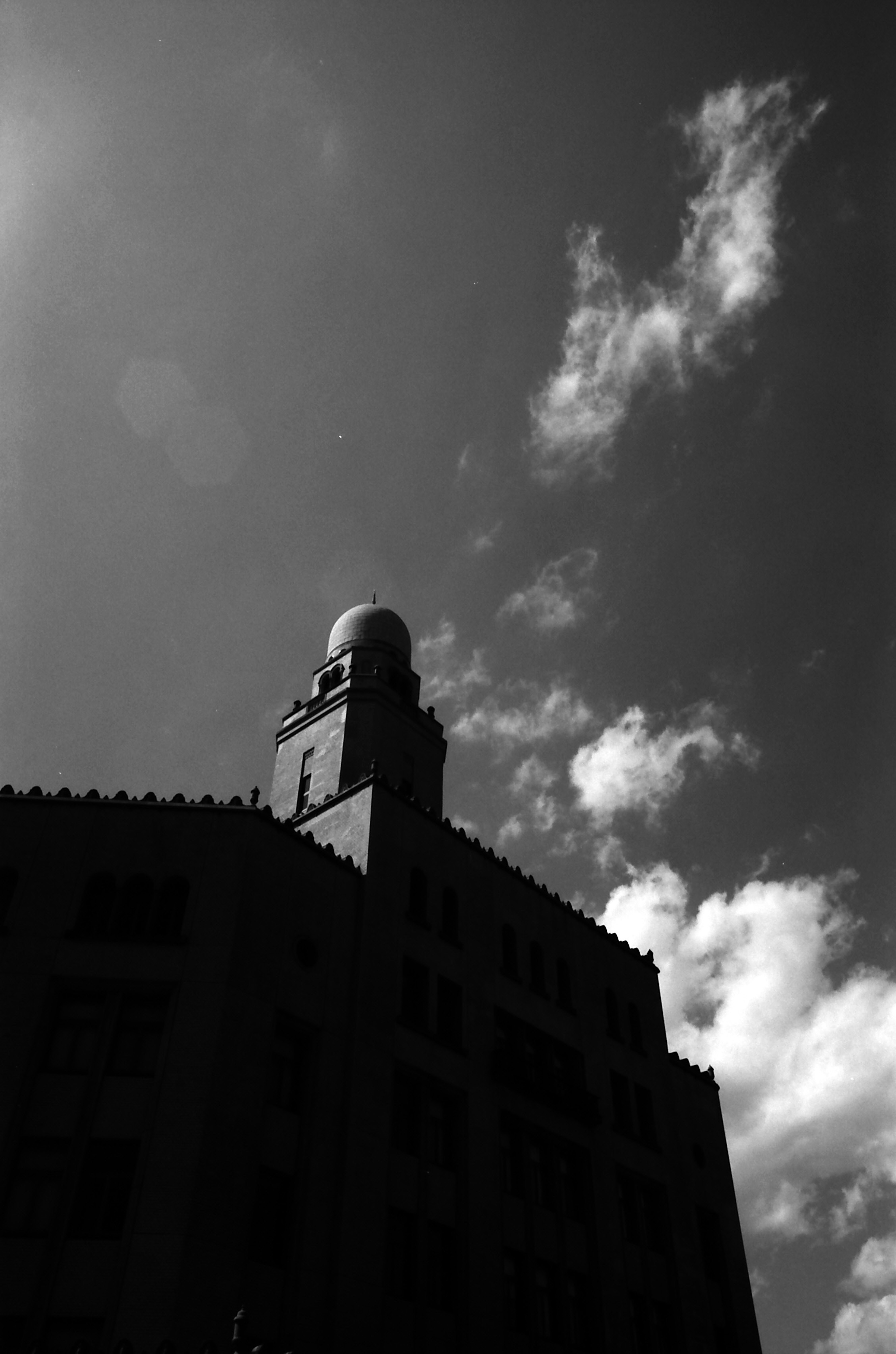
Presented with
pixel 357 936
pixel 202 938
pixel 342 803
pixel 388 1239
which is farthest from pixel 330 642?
pixel 388 1239

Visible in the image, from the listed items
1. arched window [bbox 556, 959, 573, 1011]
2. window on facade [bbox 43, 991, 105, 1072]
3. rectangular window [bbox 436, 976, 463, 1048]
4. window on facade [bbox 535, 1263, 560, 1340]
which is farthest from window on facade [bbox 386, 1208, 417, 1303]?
arched window [bbox 556, 959, 573, 1011]

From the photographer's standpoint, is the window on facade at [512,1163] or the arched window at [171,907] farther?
the window on facade at [512,1163]

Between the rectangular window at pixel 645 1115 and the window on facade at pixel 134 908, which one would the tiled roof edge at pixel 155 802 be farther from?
the rectangular window at pixel 645 1115

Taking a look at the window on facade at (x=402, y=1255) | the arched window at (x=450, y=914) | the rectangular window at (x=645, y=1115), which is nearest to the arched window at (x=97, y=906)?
the window on facade at (x=402, y=1255)

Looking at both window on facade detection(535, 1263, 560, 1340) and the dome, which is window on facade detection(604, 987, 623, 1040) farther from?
the dome

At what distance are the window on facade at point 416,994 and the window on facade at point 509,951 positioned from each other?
18.4ft

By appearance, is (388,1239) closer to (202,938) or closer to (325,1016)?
(325,1016)

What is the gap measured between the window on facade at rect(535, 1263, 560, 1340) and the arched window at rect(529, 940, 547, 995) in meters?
11.2

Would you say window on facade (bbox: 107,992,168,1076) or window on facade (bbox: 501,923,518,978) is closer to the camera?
window on facade (bbox: 107,992,168,1076)

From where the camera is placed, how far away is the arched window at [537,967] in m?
50.4

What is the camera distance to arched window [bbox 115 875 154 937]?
1487 inches

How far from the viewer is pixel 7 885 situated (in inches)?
1506

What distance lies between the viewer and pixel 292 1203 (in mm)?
35531

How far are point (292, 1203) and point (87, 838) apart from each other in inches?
553
